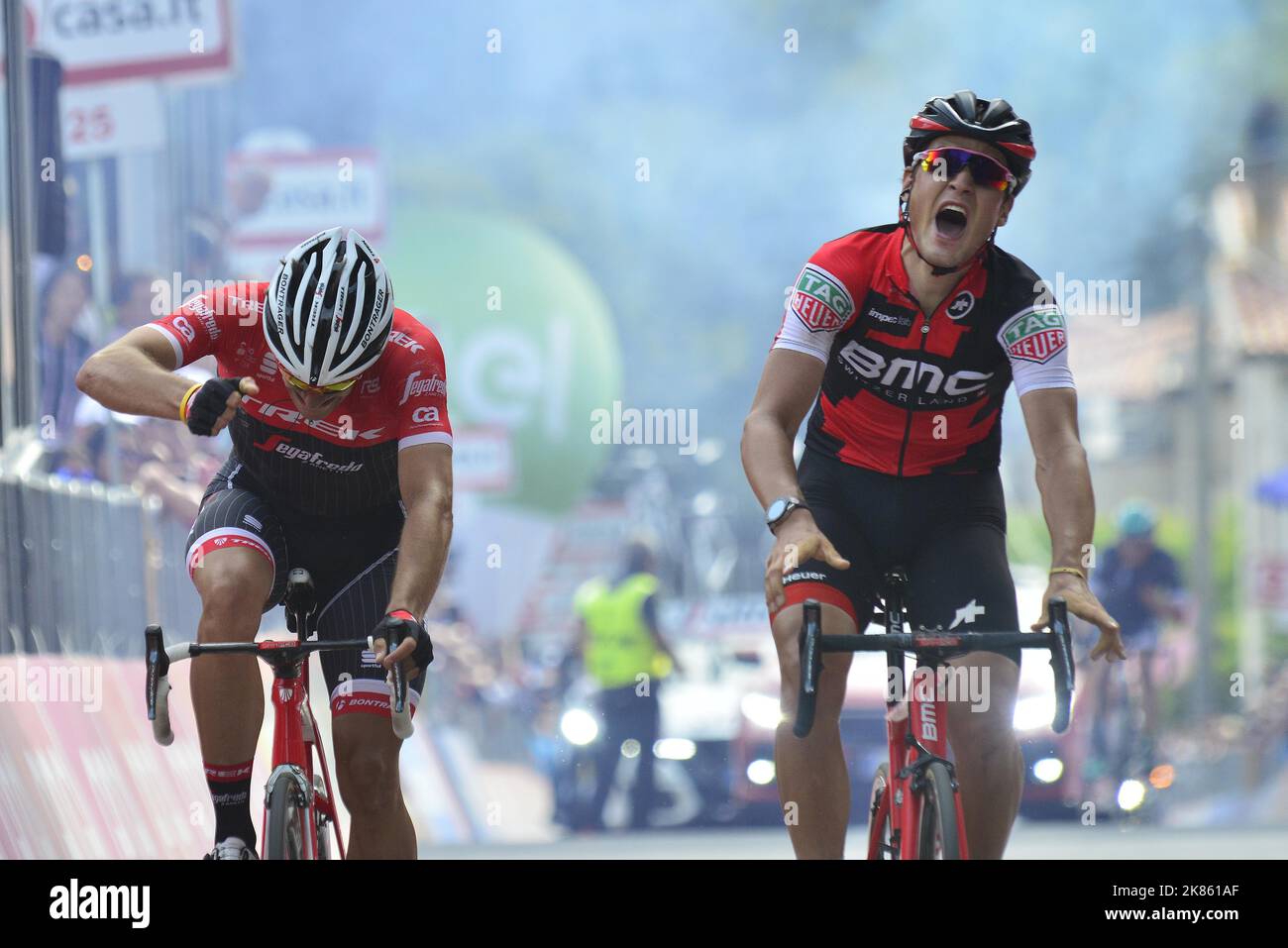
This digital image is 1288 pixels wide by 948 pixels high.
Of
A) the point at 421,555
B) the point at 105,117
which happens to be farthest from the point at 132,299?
the point at 421,555

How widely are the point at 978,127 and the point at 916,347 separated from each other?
566 millimetres

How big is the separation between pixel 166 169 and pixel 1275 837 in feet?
28.4

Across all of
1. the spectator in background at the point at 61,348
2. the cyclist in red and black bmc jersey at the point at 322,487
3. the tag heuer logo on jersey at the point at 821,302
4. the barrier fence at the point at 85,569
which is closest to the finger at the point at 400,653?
the cyclist in red and black bmc jersey at the point at 322,487

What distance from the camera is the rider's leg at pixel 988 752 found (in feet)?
14.5

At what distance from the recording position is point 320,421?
470 cm

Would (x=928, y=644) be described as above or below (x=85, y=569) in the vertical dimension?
below

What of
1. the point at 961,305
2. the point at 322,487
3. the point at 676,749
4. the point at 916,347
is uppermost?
the point at 961,305

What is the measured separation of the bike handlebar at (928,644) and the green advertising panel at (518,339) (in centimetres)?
1863

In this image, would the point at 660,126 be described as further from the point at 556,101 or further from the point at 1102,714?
the point at 1102,714

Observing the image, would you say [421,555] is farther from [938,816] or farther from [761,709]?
[761,709]

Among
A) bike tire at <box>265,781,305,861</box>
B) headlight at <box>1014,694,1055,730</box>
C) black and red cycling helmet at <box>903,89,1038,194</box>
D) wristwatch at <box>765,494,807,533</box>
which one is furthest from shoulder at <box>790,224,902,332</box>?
headlight at <box>1014,694,1055,730</box>

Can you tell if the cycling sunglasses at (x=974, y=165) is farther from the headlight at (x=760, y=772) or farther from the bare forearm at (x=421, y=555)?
the headlight at (x=760, y=772)

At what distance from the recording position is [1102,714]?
1173cm
